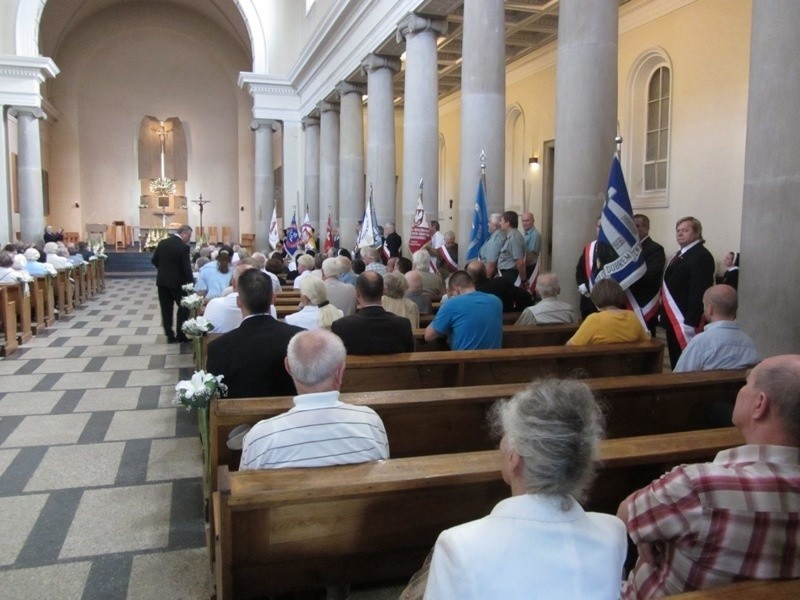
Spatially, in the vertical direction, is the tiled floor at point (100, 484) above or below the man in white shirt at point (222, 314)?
below

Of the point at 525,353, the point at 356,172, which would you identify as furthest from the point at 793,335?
the point at 356,172

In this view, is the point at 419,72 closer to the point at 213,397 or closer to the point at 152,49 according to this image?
the point at 213,397

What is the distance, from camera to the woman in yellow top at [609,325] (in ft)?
14.6

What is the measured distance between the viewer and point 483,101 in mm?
8297

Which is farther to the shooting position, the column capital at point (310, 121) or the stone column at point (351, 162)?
the column capital at point (310, 121)

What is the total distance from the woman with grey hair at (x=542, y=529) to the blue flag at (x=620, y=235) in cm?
420

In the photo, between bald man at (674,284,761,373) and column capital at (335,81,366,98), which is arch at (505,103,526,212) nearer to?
column capital at (335,81,366,98)

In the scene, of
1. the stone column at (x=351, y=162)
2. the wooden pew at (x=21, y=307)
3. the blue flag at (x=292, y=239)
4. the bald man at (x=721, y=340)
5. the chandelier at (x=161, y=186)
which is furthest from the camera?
the chandelier at (x=161, y=186)

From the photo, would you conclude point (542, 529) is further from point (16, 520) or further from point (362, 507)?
point (16, 520)

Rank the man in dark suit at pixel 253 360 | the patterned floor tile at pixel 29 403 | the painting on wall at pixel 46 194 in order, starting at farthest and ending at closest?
the painting on wall at pixel 46 194 → the patterned floor tile at pixel 29 403 → the man in dark suit at pixel 253 360

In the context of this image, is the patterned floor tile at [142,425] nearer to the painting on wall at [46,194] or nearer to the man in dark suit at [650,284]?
the man in dark suit at [650,284]

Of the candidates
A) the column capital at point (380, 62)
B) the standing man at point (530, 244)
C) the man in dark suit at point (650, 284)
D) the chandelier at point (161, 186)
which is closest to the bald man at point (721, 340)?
the man in dark suit at point (650, 284)

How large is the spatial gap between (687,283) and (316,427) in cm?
384

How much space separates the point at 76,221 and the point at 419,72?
1966cm
